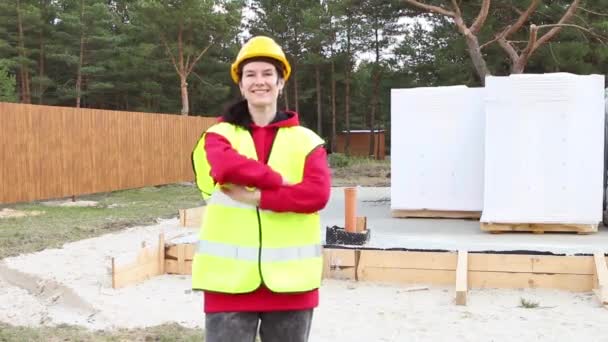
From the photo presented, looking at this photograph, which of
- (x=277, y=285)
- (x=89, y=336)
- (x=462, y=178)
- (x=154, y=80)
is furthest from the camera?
(x=154, y=80)

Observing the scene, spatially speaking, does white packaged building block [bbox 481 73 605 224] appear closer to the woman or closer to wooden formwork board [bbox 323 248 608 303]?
wooden formwork board [bbox 323 248 608 303]

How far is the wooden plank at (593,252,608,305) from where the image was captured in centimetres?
578

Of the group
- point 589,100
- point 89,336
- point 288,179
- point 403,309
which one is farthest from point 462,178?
point 288,179

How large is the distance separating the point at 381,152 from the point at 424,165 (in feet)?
97.3

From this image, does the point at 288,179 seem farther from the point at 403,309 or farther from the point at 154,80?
the point at 154,80

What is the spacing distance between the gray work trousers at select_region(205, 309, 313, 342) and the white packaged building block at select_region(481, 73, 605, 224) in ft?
24.1

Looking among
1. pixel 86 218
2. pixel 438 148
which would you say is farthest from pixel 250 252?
pixel 86 218

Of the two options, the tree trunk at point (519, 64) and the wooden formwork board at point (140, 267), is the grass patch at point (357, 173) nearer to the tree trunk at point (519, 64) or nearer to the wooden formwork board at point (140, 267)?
the tree trunk at point (519, 64)

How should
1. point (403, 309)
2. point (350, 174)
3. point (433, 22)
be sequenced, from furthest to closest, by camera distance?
point (433, 22) → point (350, 174) → point (403, 309)

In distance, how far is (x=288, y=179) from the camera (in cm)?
250

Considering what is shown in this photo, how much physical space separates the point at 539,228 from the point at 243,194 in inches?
307

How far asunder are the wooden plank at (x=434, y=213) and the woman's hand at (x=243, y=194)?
906 cm

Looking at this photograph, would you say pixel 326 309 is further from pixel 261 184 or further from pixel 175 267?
pixel 261 184

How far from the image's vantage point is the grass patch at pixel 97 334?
15.9ft
